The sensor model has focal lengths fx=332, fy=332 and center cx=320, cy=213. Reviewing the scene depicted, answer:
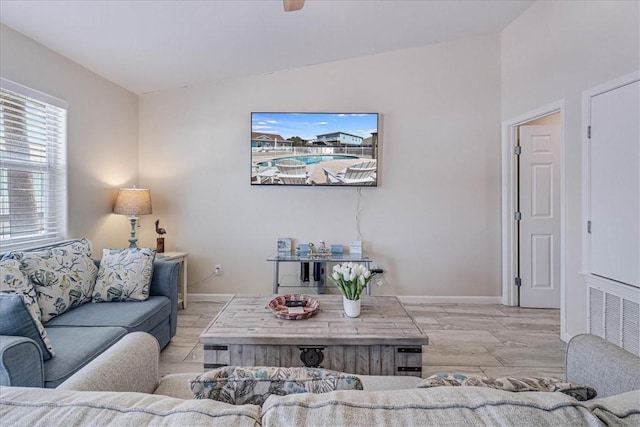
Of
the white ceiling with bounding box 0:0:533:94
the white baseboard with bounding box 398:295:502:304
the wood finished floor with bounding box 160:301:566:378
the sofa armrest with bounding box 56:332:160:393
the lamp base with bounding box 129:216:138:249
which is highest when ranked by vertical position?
the white ceiling with bounding box 0:0:533:94

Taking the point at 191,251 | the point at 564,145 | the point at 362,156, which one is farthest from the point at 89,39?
the point at 564,145

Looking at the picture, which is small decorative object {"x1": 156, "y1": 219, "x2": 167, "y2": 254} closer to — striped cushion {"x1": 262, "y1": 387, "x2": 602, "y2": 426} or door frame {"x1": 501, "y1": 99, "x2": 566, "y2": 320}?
striped cushion {"x1": 262, "y1": 387, "x2": 602, "y2": 426}

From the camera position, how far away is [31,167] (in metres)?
2.63

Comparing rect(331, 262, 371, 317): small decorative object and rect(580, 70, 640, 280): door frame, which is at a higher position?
rect(580, 70, 640, 280): door frame

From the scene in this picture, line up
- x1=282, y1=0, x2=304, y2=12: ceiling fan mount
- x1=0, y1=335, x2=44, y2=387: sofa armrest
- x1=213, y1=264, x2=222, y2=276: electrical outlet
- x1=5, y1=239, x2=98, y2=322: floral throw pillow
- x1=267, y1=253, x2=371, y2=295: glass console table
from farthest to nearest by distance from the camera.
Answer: x1=213, y1=264, x2=222, y2=276: electrical outlet < x1=267, y1=253, x2=371, y2=295: glass console table < x1=5, y1=239, x2=98, y2=322: floral throw pillow < x1=282, y1=0, x2=304, y2=12: ceiling fan mount < x1=0, y1=335, x2=44, y2=387: sofa armrest

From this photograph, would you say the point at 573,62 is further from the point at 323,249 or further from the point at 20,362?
the point at 20,362

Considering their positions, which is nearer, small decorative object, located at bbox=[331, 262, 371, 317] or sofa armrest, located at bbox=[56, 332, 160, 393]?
sofa armrest, located at bbox=[56, 332, 160, 393]

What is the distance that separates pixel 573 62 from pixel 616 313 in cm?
199

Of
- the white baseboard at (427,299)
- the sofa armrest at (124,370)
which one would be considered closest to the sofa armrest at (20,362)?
the sofa armrest at (124,370)

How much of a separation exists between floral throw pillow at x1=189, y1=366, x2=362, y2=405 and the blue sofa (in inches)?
41.2

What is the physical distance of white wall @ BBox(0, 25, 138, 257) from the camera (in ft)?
8.26

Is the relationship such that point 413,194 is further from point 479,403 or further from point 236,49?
point 479,403

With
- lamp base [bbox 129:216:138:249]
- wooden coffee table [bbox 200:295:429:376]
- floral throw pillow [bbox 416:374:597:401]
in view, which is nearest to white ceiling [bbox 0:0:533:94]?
lamp base [bbox 129:216:138:249]

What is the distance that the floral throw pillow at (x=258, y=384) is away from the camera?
82 centimetres
